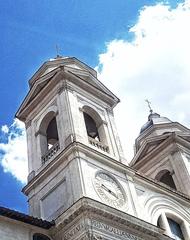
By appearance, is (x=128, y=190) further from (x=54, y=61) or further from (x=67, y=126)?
(x=54, y=61)

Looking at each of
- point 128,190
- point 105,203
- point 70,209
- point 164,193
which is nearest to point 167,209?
point 164,193

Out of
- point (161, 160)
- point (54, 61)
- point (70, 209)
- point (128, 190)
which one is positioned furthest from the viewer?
point (161, 160)

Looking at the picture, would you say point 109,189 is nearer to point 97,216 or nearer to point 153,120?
point 97,216

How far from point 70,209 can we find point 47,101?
24.8ft

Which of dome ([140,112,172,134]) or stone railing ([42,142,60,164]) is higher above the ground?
dome ([140,112,172,134])

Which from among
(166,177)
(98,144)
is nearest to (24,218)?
(98,144)

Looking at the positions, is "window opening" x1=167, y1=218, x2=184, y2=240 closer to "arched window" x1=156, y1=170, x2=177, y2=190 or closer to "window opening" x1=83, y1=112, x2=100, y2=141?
"window opening" x1=83, y1=112, x2=100, y2=141

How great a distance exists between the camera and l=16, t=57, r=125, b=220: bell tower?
20.1 m

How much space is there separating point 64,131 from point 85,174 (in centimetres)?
293

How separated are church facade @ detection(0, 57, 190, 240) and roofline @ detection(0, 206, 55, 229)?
0.11 feet

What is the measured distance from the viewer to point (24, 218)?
17859 millimetres

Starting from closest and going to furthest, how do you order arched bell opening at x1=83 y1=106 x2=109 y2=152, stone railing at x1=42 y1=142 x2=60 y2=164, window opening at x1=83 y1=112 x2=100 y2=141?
stone railing at x1=42 y1=142 x2=60 y2=164 → arched bell opening at x1=83 y1=106 x2=109 y2=152 → window opening at x1=83 y1=112 x2=100 y2=141

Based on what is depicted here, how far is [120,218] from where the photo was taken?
1878 cm

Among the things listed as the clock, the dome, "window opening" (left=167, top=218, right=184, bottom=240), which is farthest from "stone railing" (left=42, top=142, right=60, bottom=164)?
the dome
